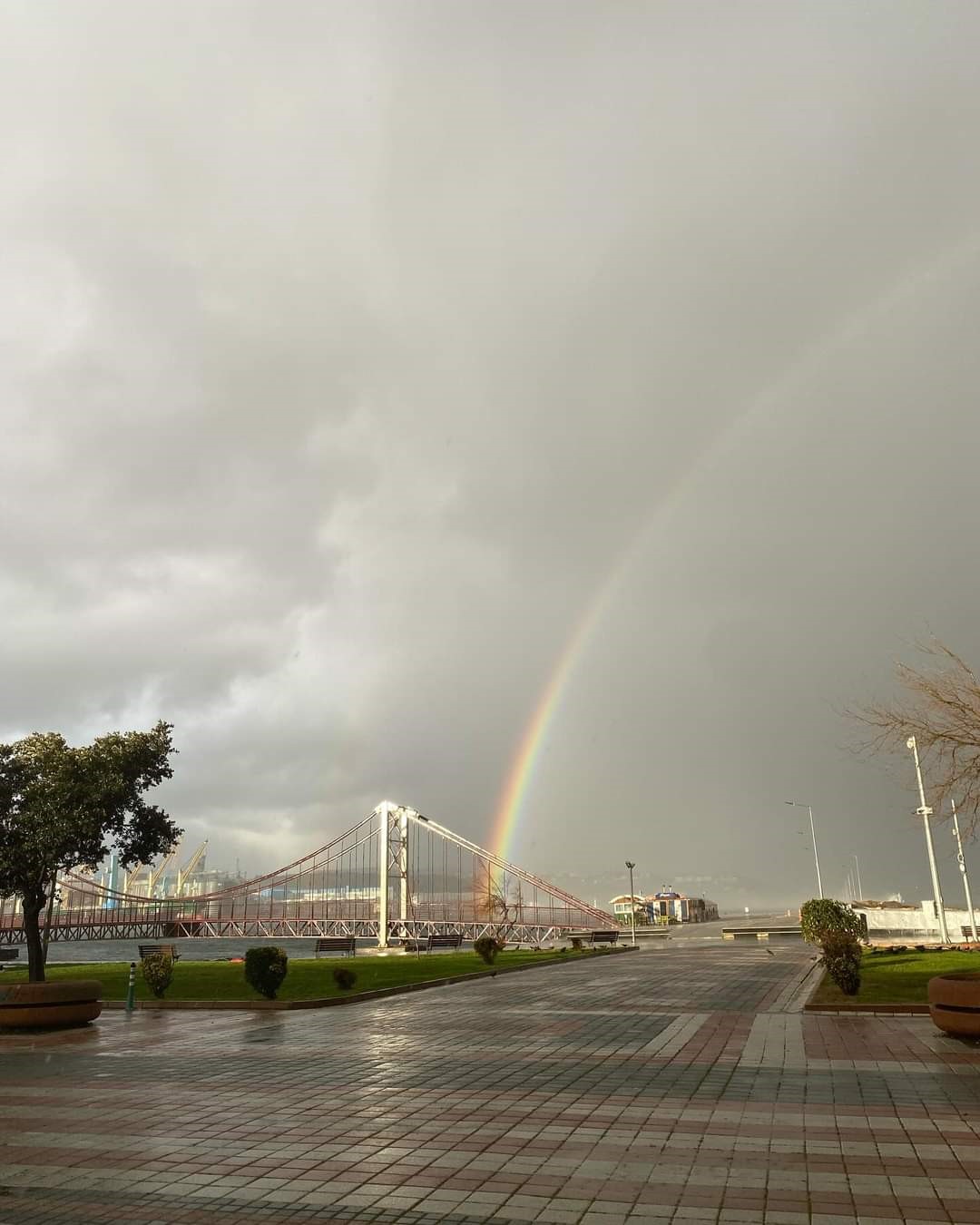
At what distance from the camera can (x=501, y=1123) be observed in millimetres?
7824

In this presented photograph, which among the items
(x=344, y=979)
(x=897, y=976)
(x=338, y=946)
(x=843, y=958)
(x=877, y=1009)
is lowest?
(x=338, y=946)

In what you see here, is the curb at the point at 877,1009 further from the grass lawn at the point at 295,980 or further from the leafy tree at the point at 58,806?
the leafy tree at the point at 58,806

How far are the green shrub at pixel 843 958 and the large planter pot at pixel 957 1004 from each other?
4.09m

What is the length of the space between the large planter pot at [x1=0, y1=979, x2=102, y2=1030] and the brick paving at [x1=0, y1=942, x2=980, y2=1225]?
0.59m

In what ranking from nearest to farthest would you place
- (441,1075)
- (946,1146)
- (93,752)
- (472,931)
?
(946,1146) < (441,1075) < (93,752) < (472,931)

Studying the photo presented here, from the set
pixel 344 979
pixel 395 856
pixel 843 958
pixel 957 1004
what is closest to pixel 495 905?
pixel 395 856

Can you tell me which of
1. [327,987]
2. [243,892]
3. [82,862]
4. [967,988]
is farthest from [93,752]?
[243,892]

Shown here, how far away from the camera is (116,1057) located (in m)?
12.4

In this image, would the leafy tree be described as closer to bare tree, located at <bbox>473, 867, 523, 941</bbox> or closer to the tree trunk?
the tree trunk

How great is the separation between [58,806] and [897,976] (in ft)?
71.0

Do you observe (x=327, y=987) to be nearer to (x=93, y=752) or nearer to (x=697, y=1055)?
(x=93, y=752)

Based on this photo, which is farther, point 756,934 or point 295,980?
point 756,934

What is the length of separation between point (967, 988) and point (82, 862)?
23378mm

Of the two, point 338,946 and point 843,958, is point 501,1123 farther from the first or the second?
point 338,946
